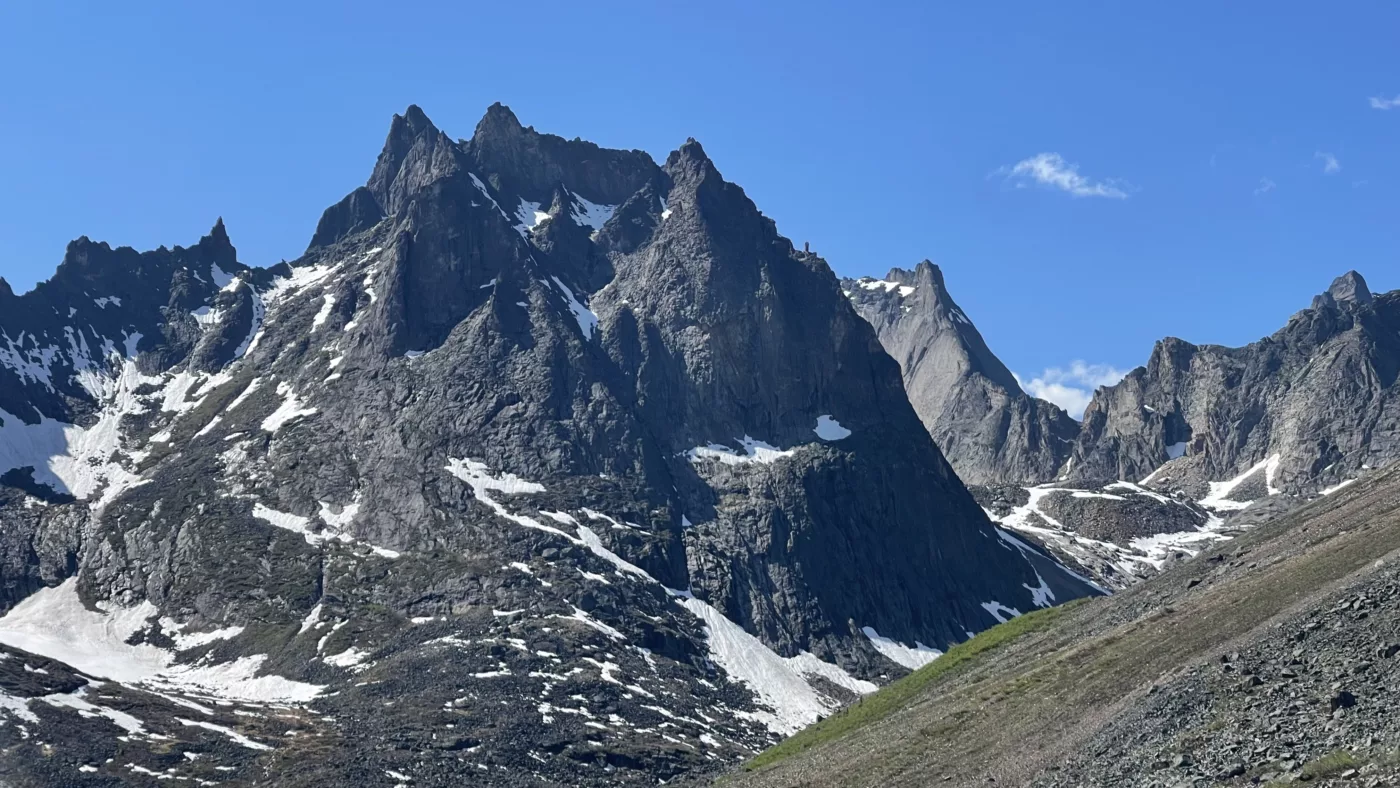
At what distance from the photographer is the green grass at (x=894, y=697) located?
12738cm

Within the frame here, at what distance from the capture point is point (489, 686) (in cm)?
19388

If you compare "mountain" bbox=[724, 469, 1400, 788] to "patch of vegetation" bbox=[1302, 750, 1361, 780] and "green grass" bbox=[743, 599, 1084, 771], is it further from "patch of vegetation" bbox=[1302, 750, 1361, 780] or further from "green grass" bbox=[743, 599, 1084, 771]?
"green grass" bbox=[743, 599, 1084, 771]

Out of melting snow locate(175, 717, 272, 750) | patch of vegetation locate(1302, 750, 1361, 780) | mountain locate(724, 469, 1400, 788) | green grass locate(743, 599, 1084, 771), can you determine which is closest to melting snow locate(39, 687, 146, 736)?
melting snow locate(175, 717, 272, 750)

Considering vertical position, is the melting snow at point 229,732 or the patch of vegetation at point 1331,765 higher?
the melting snow at point 229,732

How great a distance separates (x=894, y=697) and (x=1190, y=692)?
70980 millimetres

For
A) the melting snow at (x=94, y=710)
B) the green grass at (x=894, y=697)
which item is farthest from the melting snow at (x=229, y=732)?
the green grass at (x=894, y=697)

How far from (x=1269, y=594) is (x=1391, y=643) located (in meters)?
31.2

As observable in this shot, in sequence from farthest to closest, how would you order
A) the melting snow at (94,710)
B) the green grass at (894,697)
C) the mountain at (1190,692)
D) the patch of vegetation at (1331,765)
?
1. the melting snow at (94,710)
2. the green grass at (894,697)
3. the mountain at (1190,692)
4. the patch of vegetation at (1331,765)

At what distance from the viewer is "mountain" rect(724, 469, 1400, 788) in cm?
5275

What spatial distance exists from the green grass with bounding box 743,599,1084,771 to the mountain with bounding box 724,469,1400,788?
22.3 inches

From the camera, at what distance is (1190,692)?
66.6m

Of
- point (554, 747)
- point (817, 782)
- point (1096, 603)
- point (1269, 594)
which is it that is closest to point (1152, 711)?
point (1269, 594)

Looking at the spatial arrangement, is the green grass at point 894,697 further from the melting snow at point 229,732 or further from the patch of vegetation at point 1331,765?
the patch of vegetation at point 1331,765

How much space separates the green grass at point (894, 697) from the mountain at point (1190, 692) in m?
0.57
